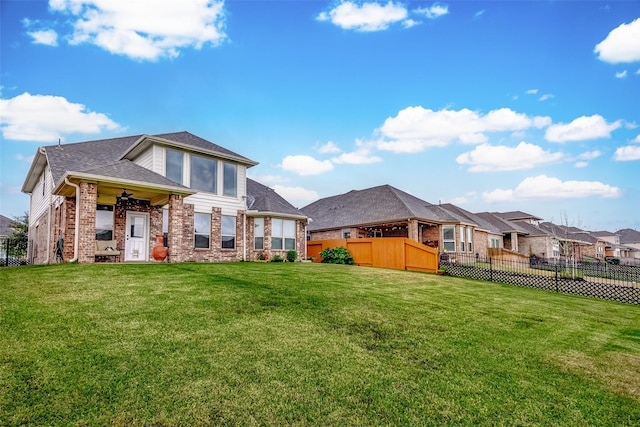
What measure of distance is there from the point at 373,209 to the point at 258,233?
32.6ft

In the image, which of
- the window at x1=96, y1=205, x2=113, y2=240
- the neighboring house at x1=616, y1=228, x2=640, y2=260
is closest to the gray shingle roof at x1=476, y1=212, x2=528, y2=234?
the window at x1=96, y1=205, x2=113, y2=240

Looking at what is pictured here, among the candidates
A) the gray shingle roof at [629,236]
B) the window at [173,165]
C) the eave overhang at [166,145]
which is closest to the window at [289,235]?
the eave overhang at [166,145]

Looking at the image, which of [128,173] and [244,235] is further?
[244,235]

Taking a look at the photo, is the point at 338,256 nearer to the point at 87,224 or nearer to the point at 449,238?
the point at 449,238

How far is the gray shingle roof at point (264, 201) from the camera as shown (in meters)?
18.1

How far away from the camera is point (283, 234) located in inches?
746

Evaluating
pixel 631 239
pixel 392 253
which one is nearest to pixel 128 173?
pixel 392 253

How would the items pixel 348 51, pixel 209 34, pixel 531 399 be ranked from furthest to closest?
pixel 348 51 → pixel 209 34 → pixel 531 399

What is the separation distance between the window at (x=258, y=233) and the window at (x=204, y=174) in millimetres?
3019

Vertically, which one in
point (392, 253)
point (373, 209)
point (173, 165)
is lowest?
point (392, 253)

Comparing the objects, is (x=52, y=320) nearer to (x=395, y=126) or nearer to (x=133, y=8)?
(x=133, y=8)

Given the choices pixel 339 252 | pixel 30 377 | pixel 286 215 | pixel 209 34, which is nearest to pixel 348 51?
pixel 209 34

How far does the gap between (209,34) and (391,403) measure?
16055mm

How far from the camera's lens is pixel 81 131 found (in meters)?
24.8
